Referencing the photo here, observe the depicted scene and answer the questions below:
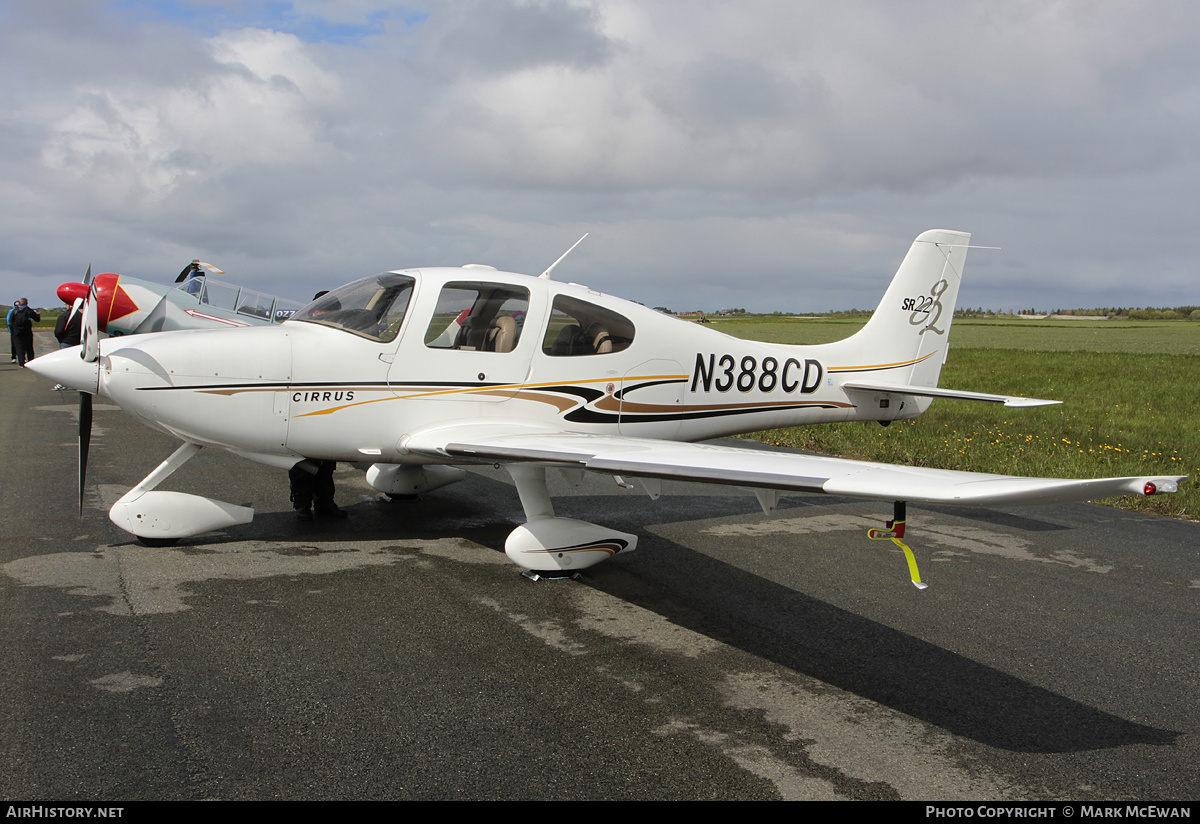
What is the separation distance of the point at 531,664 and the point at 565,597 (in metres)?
1.18

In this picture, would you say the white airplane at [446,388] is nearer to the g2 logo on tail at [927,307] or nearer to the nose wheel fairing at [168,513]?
the nose wheel fairing at [168,513]

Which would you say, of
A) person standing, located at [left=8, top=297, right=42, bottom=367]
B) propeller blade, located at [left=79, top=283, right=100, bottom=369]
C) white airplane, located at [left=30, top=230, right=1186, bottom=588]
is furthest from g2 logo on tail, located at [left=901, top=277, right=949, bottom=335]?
person standing, located at [left=8, top=297, right=42, bottom=367]

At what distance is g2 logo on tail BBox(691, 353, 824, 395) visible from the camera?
24.3 ft

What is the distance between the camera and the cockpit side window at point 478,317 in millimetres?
6359

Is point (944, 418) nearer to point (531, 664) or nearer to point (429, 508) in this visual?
point (429, 508)

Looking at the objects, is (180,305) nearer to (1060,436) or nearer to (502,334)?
(502,334)

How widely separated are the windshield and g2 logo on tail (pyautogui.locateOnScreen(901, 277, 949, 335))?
5.54 meters

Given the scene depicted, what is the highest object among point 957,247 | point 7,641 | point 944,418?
point 957,247

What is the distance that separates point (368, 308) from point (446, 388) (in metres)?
0.86

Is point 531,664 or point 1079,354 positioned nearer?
point 531,664

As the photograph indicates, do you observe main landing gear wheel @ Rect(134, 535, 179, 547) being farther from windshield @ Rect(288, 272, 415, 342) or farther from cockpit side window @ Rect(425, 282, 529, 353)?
cockpit side window @ Rect(425, 282, 529, 353)

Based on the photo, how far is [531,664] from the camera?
4262mm

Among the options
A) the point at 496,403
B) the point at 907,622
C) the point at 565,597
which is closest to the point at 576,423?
the point at 496,403

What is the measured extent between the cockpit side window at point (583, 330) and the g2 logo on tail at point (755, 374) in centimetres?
84
